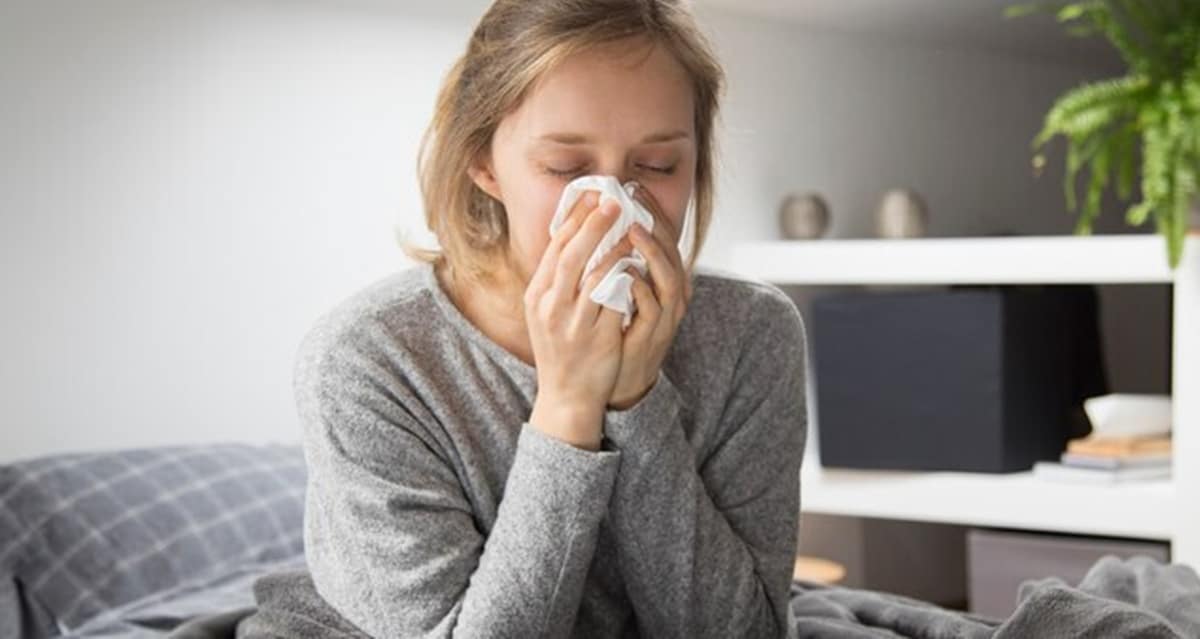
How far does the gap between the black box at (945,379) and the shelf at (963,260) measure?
1.9 inches

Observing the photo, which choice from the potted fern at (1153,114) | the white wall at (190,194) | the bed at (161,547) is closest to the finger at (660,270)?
the bed at (161,547)

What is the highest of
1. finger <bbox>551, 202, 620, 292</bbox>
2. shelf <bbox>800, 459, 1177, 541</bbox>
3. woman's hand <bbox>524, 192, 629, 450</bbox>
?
finger <bbox>551, 202, 620, 292</bbox>

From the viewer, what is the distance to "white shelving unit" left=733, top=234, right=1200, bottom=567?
129 inches

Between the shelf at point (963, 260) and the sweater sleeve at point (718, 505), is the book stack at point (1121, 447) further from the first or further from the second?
the sweater sleeve at point (718, 505)

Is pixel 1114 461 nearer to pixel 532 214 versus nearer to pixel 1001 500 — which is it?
pixel 1001 500

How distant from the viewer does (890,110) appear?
4.32 meters

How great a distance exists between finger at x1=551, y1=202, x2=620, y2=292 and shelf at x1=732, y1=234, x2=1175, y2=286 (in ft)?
6.99

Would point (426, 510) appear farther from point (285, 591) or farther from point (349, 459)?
point (285, 591)

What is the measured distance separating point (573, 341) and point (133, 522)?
1.26 meters

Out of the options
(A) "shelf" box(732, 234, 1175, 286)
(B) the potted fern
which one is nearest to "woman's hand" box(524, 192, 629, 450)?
(B) the potted fern

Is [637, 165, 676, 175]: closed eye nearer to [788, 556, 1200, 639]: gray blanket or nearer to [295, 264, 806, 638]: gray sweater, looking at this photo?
[295, 264, 806, 638]: gray sweater

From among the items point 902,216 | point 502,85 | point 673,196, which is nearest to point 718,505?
point 673,196

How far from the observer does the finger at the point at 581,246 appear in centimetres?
140

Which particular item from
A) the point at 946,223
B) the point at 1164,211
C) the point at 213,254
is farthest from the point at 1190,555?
the point at 213,254
